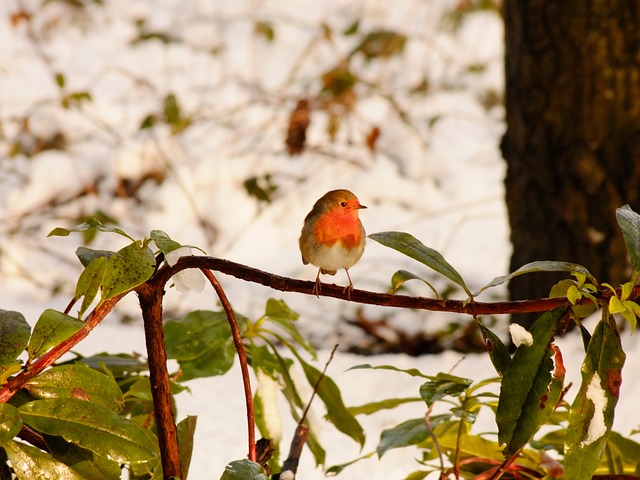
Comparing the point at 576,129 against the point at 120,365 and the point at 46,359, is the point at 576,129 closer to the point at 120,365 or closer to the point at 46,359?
the point at 120,365

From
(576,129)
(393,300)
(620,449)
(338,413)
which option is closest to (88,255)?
(393,300)

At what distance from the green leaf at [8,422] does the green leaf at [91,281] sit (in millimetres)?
90

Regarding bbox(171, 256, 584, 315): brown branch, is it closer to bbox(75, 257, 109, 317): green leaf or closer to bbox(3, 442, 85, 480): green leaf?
bbox(75, 257, 109, 317): green leaf

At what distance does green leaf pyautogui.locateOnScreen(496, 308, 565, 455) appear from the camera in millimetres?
666

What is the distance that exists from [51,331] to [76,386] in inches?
Answer: 3.1

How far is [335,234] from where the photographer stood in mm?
962

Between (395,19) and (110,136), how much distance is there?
226cm

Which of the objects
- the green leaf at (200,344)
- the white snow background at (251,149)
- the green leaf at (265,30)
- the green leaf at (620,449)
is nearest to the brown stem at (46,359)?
the green leaf at (200,344)

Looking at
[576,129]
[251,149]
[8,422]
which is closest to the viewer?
[8,422]

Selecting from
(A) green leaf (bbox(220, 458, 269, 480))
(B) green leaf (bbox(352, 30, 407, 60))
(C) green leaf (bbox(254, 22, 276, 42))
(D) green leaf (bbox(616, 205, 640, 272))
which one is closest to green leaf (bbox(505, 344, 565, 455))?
(D) green leaf (bbox(616, 205, 640, 272))

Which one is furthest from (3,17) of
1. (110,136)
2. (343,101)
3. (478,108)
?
(478,108)

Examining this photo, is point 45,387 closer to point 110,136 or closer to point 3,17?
point 110,136

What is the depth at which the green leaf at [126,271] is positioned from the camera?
61cm

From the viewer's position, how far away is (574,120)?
2.12 m
